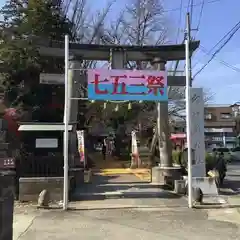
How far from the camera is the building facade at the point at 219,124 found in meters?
80.4

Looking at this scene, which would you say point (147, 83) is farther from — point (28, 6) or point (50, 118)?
point (28, 6)

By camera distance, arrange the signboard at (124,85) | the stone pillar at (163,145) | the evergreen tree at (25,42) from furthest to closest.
Result: 1. the evergreen tree at (25,42)
2. the stone pillar at (163,145)
3. the signboard at (124,85)

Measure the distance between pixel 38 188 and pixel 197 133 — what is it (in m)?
5.33

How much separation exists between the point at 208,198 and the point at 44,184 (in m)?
5.20

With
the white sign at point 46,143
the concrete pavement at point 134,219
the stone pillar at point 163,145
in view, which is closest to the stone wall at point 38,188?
the concrete pavement at point 134,219

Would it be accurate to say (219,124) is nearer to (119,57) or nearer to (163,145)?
(163,145)

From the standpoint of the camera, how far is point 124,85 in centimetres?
1302

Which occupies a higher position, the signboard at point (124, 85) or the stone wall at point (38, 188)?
the signboard at point (124, 85)

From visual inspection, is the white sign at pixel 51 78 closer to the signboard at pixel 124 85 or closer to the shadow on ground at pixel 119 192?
the signboard at pixel 124 85

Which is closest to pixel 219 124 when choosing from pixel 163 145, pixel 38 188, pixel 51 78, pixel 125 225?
pixel 163 145

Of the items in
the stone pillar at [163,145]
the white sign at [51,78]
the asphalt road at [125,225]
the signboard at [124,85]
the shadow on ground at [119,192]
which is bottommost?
the asphalt road at [125,225]

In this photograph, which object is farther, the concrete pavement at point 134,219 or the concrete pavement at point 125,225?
the concrete pavement at point 134,219

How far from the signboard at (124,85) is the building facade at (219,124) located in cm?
6532

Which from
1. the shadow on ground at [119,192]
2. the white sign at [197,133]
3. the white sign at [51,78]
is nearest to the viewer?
the white sign at [197,133]
